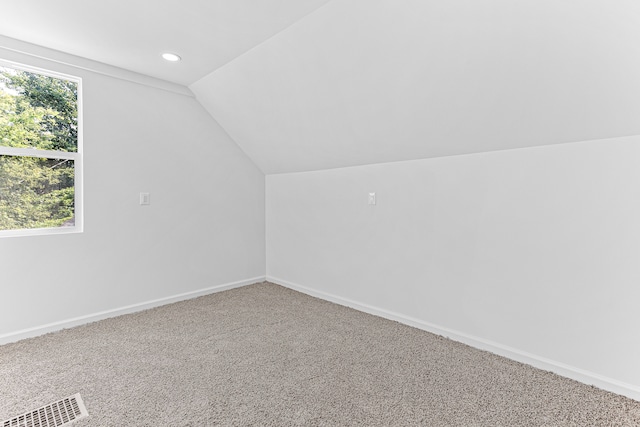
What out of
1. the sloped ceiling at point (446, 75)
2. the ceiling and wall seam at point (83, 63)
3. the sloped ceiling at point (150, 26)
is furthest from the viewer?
the ceiling and wall seam at point (83, 63)

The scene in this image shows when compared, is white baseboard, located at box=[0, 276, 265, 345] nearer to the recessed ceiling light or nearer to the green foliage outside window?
the green foliage outside window

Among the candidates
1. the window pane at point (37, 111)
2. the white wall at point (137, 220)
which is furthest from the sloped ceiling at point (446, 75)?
the window pane at point (37, 111)

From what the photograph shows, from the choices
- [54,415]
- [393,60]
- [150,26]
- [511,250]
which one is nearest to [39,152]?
[150,26]

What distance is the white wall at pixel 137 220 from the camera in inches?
100

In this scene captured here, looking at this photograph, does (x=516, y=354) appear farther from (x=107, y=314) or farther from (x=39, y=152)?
(x=39, y=152)

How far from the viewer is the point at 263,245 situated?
411 cm

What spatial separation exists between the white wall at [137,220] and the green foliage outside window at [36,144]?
136 mm

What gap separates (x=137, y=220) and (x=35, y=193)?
2.48 ft

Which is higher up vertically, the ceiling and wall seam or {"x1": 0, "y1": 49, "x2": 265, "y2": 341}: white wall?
the ceiling and wall seam

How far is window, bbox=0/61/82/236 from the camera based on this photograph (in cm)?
244

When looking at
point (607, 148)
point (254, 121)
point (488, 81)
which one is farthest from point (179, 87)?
point (607, 148)

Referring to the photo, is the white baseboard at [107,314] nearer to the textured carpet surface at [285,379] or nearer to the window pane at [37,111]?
the textured carpet surface at [285,379]

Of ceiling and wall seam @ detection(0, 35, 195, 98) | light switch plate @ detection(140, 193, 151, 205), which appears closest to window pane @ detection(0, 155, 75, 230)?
light switch plate @ detection(140, 193, 151, 205)

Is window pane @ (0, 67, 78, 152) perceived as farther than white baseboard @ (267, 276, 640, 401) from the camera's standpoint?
Yes
